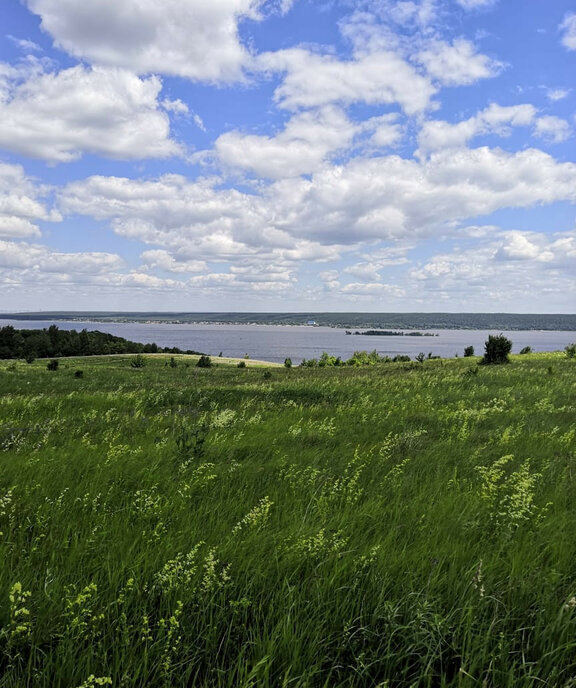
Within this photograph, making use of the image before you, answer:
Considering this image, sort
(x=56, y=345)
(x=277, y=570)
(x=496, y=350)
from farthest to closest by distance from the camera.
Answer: (x=56, y=345)
(x=496, y=350)
(x=277, y=570)

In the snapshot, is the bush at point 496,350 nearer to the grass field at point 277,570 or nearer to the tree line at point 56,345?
the grass field at point 277,570

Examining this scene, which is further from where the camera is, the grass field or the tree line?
the tree line

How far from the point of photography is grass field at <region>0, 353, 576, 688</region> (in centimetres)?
223

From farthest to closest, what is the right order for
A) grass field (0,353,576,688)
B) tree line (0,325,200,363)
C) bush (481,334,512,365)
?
tree line (0,325,200,363) < bush (481,334,512,365) < grass field (0,353,576,688)

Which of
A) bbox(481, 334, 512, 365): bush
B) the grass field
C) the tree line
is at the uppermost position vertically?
bbox(481, 334, 512, 365): bush

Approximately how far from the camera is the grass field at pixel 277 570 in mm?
2234

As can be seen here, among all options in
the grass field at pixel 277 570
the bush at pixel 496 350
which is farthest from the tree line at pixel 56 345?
the grass field at pixel 277 570

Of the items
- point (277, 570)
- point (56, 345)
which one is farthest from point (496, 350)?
point (56, 345)

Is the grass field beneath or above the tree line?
above

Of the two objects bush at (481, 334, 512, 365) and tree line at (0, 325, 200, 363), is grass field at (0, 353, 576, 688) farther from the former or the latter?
tree line at (0, 325, 200, 363)

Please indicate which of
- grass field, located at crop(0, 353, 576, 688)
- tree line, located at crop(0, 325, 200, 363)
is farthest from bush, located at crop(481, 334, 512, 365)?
tree line, located at crop(0, 325, 200, 363)

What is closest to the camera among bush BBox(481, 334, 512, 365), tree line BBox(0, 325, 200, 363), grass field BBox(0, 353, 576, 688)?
grass field BBox(0, 353, 576, 688)

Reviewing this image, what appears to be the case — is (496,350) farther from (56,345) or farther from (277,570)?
(56,345)

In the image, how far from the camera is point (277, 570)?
298 centimetres
